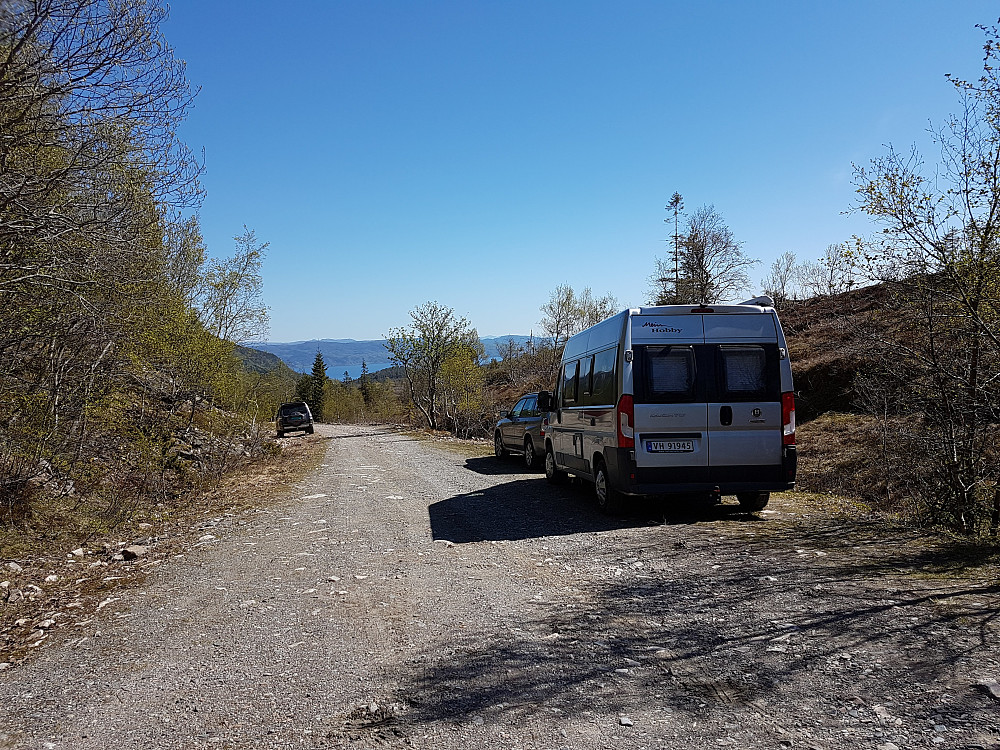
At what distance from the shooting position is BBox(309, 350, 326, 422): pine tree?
9112cm

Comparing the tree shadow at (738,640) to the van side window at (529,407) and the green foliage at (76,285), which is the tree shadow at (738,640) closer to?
the green foliage at (76,285)

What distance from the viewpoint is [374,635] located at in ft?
14.8

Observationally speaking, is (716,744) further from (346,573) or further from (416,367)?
(416,367)

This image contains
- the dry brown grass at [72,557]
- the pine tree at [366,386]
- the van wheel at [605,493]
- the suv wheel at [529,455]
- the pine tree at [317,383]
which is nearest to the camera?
the dry brown grass at [72,557]

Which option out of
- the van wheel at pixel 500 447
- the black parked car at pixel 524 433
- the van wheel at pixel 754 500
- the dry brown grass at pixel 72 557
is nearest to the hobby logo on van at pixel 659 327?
the van wheel at pixel 754 500

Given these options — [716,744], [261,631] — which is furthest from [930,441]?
[261,631]

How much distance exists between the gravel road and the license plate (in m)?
1.02

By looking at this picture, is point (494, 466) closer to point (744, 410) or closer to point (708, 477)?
point (708, 477)

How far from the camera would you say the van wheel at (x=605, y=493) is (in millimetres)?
8609

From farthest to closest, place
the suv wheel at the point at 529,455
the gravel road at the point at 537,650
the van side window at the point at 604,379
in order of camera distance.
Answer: the suv wheel at the point at 529,455 → the van side window at the point at 604,379 → the gravel road at the point at 537,650

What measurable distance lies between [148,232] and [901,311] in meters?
8.95

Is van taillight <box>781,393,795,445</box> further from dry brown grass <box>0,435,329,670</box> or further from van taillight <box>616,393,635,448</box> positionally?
dry brown grass <box>0,435,329,670</box>

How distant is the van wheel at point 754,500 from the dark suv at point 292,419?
1241 inches

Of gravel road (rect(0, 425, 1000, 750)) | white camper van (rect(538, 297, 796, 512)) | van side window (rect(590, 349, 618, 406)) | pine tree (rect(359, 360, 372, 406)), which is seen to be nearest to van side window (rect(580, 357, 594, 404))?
van side window (rect(590, 349, 618, 406))
